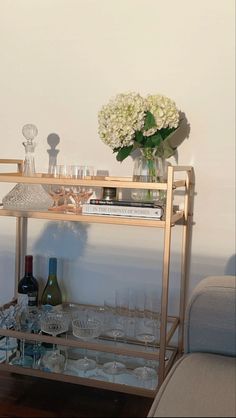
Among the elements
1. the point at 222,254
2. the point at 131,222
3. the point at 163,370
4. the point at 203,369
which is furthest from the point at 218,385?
the point at 222,254

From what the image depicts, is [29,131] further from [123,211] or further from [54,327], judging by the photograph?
[54,327]

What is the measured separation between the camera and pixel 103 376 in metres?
1.38

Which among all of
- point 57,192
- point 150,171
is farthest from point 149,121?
point 57,192

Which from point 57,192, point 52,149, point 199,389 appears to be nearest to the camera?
point 199,389

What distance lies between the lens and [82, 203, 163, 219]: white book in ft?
4.15

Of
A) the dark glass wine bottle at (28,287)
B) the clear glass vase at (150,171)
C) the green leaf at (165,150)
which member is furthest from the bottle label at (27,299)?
the green leaf at (165,150)

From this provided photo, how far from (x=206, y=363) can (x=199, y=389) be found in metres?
0.13

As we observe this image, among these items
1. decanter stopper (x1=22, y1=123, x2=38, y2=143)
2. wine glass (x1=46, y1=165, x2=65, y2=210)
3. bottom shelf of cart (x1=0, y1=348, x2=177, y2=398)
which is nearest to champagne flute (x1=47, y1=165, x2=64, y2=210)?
wine glass (x1=46, y1=165, x2=65, y2=210)

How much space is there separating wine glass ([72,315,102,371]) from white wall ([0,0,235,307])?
18 centimetres

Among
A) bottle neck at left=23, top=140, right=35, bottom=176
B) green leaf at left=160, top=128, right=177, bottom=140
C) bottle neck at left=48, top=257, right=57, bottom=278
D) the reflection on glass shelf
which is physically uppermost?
green leaf at left=160, top=128, right=177, bottom=140

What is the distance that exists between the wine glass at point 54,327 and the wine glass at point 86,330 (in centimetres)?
3

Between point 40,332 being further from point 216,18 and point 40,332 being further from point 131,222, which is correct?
point 216,18

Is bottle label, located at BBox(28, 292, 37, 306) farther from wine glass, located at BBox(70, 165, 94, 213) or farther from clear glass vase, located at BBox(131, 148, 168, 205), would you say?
clear glass vase, located at BBox(131, 148, 168, 205)

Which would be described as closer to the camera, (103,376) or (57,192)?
(103,376)
